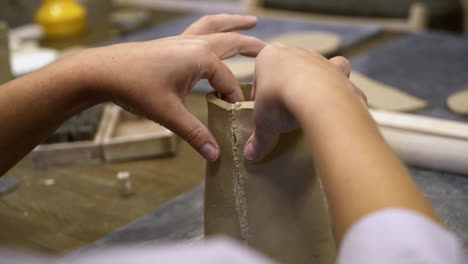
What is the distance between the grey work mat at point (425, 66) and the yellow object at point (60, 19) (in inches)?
40.6

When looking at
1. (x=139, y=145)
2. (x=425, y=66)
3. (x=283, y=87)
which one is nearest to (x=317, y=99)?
(x=283, y=87)

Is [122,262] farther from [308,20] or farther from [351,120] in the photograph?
[308,20]

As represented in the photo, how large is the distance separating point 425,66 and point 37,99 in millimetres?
1089

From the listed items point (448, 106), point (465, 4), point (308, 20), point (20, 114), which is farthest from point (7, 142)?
point (465, 4)

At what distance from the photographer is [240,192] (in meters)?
0.70

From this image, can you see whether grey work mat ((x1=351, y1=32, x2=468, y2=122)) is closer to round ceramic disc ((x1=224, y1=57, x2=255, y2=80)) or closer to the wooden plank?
round ceramic disc ((x1=224, y1=57, x2=255, y2=80))

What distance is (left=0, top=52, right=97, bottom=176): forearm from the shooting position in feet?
2.45

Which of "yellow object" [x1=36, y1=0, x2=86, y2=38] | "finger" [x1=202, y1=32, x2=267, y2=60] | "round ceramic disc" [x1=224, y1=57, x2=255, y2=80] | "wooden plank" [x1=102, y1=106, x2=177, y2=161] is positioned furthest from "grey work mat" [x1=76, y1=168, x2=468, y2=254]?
"yellow object" [x1=36, y1=0, x2=86, y2=38]

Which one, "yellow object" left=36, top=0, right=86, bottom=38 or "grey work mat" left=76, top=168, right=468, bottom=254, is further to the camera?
"yellow object" left=36, top=0, right=86, bottom=38

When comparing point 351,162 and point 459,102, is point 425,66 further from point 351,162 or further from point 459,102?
point 351,162

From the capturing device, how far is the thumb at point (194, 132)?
0.70 metres

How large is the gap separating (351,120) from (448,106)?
0.80 meters

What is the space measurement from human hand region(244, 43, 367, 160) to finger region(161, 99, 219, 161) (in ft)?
0.16

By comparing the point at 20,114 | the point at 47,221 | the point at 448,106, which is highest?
the point at 20,114
